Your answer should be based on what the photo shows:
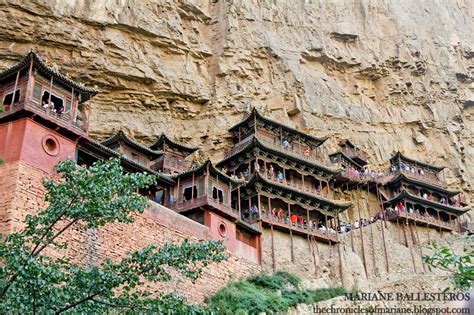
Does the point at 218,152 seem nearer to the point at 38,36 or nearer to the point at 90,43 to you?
the point at 90,43

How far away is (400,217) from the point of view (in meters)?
34.8

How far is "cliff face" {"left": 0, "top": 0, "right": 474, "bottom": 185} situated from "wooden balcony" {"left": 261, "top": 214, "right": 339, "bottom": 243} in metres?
7.89

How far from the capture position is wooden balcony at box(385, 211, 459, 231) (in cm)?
3478

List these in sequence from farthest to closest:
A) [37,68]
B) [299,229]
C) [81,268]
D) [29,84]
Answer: [299,229] < [37,68] < [29,84] < [81,268]

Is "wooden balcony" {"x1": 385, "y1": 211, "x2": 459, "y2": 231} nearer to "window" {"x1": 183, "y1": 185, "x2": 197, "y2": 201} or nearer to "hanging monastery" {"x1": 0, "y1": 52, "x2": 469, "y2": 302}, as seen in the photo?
"hanging monastery" {"x1": 0, "y1": 52, "x2": 469, "y2": 302}

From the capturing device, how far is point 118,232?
2006cm

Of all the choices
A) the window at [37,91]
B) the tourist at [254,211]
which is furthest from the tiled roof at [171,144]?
the window at [37,91]

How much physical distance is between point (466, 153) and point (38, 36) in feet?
104

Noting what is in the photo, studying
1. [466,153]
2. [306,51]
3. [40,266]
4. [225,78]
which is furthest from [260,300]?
[466,153]

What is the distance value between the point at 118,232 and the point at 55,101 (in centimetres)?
557

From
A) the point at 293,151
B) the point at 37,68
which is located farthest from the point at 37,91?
the point at 293,151

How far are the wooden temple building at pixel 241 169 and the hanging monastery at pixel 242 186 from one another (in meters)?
0.05

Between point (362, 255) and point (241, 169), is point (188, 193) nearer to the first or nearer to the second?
point (241, 169)

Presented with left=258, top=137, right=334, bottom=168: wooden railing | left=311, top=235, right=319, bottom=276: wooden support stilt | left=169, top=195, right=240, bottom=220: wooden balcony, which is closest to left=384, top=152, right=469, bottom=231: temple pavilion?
left=258, top=137, right=334, bottom=168: wooden railing
